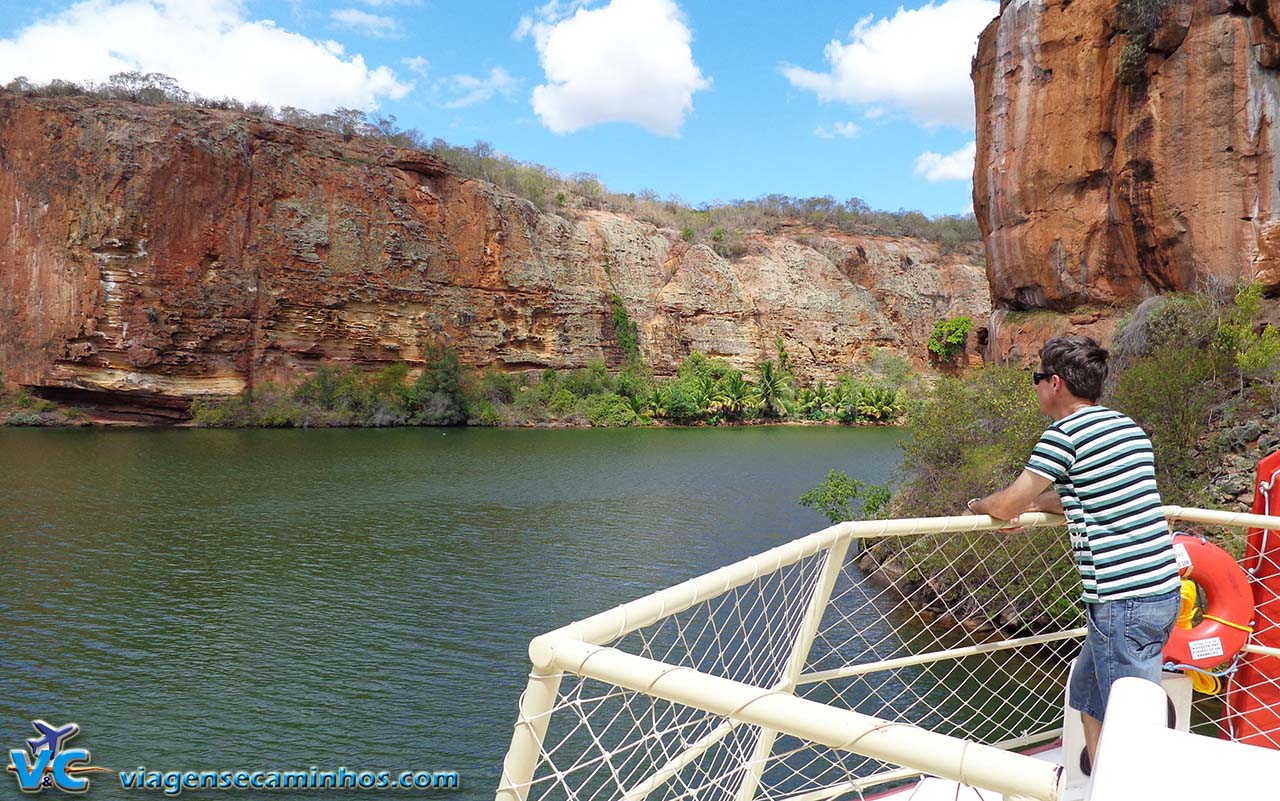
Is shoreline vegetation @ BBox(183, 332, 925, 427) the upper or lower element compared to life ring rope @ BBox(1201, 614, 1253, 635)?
lower

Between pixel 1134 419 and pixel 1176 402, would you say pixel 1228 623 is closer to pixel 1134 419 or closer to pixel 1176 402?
pixel 1134 419

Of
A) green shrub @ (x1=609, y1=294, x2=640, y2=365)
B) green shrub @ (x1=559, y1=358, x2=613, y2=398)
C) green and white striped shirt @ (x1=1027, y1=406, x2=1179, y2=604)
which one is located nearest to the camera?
green and white striped shirt @ (x1=1027, y1=406, x2=1179, y2=604)

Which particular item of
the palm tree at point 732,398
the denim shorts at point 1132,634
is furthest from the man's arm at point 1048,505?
the palm tree at point 732,398

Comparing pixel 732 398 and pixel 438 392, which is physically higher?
pixel 438 392

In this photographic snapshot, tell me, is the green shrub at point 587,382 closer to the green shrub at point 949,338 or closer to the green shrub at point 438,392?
the green shrub at point 438,392

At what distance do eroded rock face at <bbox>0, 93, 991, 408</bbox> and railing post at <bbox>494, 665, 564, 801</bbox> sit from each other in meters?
37.0

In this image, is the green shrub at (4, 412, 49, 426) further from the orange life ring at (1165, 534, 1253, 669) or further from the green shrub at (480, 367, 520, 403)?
the orange life ring at (1165, 534, 1253, 669)

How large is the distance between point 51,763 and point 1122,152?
16.6 metres

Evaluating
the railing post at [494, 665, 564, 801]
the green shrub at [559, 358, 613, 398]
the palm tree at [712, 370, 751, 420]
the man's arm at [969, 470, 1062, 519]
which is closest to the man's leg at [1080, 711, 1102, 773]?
the man's arm at [969, 470, 1062, 519]

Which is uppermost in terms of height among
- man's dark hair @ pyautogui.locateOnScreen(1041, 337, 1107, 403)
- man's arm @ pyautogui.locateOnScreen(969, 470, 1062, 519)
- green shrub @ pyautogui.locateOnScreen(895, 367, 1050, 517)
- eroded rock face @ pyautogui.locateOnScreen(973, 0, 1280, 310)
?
eroded rock face @ pyautogui.locateOnScreen(973, 0, 1280, 310)

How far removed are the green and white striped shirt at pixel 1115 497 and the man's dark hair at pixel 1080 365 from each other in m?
0.07

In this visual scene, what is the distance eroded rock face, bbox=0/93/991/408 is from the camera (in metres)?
33.4

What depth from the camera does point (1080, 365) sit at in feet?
8.23

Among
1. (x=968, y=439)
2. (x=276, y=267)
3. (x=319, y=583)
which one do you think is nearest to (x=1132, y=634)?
(x=319, y=583)
